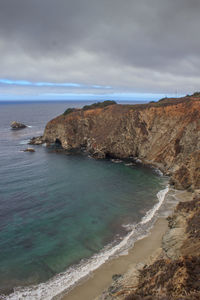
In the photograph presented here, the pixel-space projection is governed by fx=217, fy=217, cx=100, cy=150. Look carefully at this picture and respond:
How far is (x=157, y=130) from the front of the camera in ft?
191

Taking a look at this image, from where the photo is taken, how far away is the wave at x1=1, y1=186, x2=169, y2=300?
1798 cm

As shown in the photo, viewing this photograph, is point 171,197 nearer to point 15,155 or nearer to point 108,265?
point 108,265

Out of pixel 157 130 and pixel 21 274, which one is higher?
pixel 157 130

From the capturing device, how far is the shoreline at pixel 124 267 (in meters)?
17.7

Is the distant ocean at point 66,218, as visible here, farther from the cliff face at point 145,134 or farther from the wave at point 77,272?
the cliff face at point 145,134

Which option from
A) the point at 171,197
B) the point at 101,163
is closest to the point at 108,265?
the point at 171,197

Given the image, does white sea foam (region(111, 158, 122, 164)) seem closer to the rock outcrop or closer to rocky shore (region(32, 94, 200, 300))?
rocky shore (region(32, 94, 200, 300))

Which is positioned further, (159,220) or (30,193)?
(30,193)

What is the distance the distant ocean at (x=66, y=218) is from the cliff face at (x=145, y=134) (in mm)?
5749

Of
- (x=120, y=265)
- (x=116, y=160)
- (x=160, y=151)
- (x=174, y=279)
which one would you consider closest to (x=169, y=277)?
(x=174, y=279)

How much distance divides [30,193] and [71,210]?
31.7 ft

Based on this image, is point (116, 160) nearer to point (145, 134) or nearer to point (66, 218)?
point (145, 134)

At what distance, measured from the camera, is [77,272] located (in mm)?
20312

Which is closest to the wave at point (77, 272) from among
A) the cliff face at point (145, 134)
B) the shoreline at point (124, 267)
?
the shoreline at point (124, 267)
